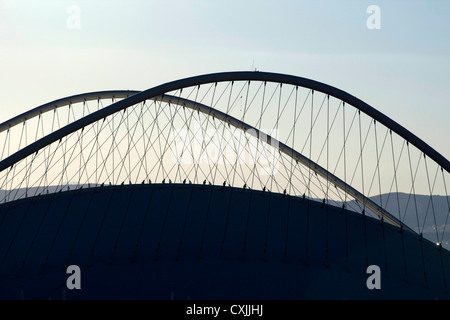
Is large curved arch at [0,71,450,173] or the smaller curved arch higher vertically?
the smaller curved arch

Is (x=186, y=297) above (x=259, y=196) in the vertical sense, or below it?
below

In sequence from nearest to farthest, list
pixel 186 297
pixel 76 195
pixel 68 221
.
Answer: pixel 186 297
pixel 68 221
pixel 76 195

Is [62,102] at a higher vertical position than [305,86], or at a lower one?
higher

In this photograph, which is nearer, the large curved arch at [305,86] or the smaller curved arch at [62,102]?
the large curved arch at [305,86]

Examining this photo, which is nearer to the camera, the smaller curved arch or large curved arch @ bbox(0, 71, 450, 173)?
large curved arch @ bbox(0, 71, 450, 173)

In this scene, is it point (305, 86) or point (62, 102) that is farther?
point (62, 102)

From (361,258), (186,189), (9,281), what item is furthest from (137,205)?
(361,258)

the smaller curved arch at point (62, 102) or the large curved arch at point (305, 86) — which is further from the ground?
the smaller curved arch at point (62, 102)

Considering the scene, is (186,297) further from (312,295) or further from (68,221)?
(68,221)

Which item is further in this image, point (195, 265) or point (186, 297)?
point (195, 265)

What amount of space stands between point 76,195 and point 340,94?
25865mm

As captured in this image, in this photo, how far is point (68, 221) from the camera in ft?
229
